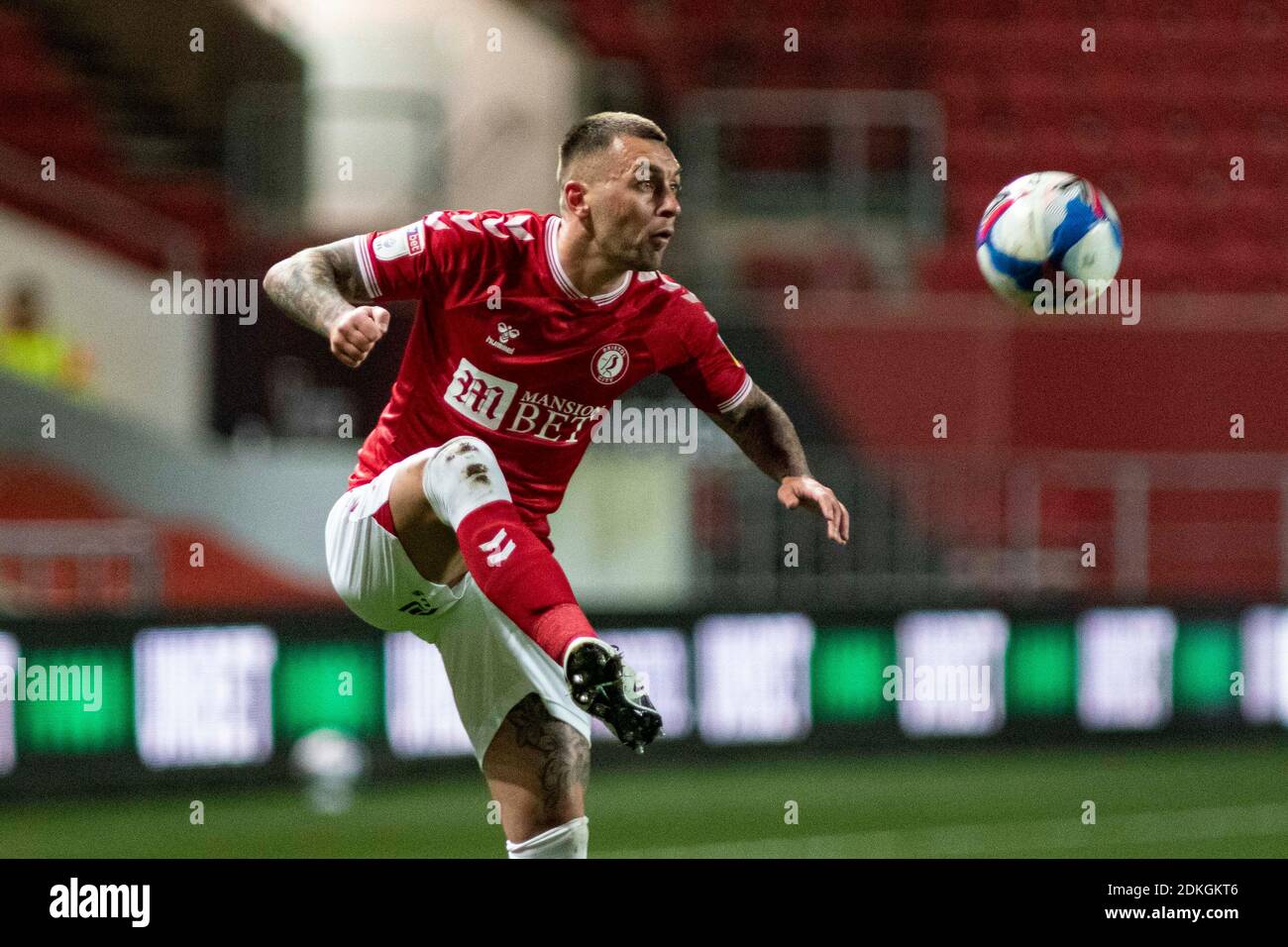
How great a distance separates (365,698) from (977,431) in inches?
→ 172

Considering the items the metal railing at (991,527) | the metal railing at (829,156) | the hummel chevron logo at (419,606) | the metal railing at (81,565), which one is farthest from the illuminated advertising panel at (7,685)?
the metal railing at (829,156)

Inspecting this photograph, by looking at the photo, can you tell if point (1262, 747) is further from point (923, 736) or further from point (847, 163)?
point (847, 163)

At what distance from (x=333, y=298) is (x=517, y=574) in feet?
2.62

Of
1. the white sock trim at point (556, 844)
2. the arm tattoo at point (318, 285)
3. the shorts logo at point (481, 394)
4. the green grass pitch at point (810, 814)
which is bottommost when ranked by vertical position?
the green grass pitch at point (810, 814)

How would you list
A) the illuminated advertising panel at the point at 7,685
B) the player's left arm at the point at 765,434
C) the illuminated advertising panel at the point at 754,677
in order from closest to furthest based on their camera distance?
Result: the player's left arm at the point at 765,434 → the illuminated advertising panel at the point at 7,685 → the illuminated advertising panel at the point at 754,677

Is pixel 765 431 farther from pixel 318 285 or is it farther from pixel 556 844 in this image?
pixel 318 285

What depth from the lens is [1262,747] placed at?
37.0 feet

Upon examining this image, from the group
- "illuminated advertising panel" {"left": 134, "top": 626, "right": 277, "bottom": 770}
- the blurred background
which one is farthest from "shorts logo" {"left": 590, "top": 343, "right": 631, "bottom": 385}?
"illuminated advertising panel" {"left": 134, "top": 626, "right": 277, "bottom": 770}

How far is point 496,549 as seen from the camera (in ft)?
15.2

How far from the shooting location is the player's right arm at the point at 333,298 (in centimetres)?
435

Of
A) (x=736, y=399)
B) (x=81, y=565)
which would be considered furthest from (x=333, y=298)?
(x=81, y=565)

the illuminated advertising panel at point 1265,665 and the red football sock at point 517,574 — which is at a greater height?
the red football sock at point 517,574

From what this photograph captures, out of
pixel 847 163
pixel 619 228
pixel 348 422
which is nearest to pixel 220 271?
pixel 348 422

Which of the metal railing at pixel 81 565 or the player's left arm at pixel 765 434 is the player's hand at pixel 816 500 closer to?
the player's left arm at pixel 765 434
